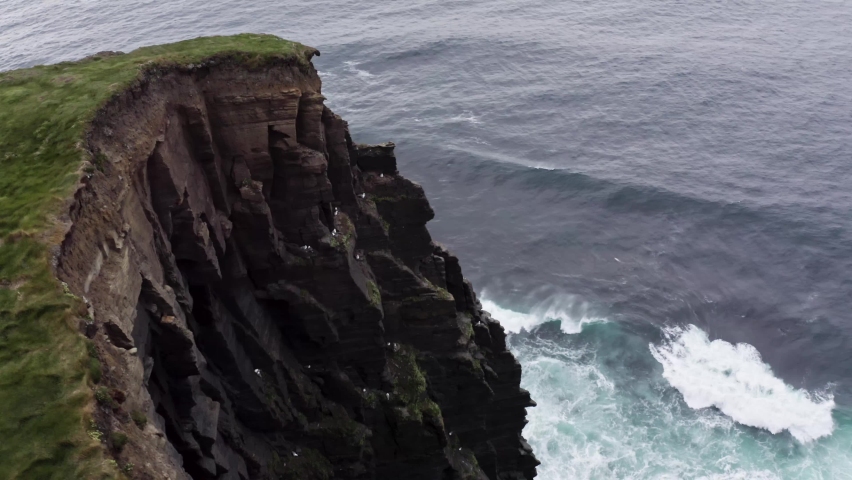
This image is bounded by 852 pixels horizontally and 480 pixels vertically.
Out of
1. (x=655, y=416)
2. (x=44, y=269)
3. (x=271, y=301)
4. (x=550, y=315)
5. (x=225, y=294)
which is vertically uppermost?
(x=44, y=269)

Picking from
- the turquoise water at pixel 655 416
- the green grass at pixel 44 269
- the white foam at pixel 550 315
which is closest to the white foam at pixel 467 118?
the white foam at pixel 550 315

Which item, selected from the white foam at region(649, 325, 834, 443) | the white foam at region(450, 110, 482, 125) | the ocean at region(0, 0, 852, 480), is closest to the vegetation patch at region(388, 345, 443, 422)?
the ocean at region(0, 0, 852, 480)

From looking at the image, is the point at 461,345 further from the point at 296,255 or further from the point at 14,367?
the point at 14,367

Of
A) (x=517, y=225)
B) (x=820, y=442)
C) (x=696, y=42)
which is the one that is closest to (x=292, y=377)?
(x=820, y=442)

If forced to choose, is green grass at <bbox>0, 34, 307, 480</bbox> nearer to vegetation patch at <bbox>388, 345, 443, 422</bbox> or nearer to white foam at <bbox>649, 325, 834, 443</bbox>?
vegetation patch at <bbox>388, 345, 443, 422</bbox>

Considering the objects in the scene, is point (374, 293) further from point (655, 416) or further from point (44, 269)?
point (655, 416)

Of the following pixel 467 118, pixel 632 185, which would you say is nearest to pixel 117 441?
pixel 632 185
